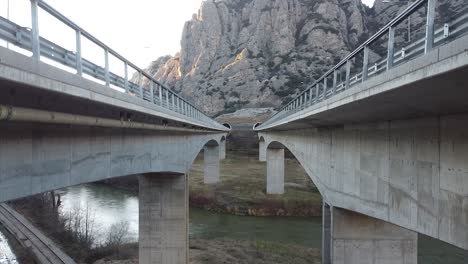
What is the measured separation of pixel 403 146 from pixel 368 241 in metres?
5.82

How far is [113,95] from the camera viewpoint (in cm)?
825

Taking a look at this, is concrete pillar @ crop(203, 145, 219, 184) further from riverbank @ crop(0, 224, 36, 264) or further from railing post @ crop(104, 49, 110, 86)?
railing post @ crop(104, 49, 110, 86)

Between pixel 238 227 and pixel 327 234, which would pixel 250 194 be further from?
pixel 327 234

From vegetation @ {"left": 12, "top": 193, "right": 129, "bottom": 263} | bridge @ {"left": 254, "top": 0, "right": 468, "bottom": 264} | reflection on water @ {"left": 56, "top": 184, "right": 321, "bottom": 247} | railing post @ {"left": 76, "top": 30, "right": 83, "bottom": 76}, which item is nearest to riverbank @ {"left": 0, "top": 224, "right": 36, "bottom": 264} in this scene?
vegetation @ {"left": 12, "top": 193, "right": 129, "bottom": 263}

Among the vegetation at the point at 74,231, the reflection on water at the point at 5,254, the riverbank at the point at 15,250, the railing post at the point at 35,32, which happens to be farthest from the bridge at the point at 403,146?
the reflection on water at the point at 5,254

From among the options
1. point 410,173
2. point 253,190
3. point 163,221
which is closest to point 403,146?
point 410,173

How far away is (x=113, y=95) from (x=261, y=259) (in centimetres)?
1713

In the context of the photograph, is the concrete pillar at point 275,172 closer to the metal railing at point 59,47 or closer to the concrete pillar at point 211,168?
the concrete pillar at point 211,168

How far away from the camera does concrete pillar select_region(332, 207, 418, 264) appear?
12430 mm

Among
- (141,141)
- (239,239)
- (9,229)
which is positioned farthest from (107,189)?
(141,141)

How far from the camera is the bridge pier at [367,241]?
12430 millimetres

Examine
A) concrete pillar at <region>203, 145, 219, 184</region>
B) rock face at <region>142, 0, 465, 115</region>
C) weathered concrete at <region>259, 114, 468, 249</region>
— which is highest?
rock face at <region>142, 0, 465, 115</region>

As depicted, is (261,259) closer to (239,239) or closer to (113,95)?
(239,239)

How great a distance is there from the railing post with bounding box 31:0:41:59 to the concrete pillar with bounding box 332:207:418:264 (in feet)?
33.7
